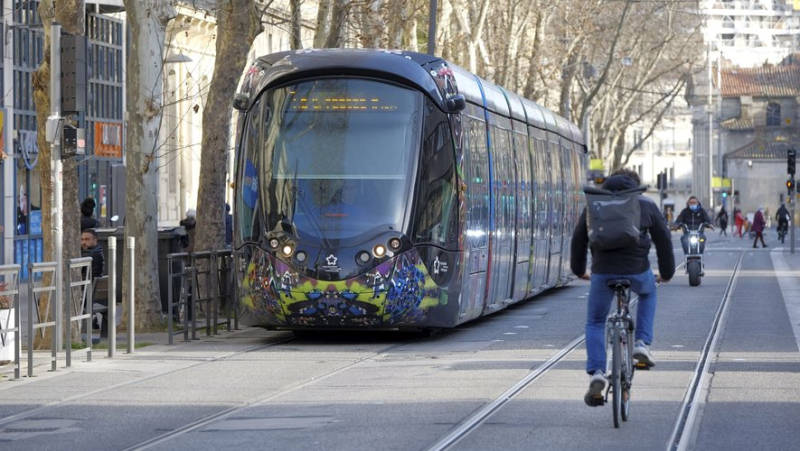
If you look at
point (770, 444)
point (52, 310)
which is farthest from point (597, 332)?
point (52, 310)

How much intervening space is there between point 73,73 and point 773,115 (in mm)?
120713

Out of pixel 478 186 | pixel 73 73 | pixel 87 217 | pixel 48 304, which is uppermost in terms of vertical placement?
pixel 73 73

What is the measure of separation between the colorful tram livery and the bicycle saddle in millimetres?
6011

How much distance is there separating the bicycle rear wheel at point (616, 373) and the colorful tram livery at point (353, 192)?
6261mm

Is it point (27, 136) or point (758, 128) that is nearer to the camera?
point (27, 136)

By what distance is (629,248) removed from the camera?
1124cm

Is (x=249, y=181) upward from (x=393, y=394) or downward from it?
upward

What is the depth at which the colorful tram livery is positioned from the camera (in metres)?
17.1

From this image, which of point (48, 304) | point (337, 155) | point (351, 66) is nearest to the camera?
point (48, 304)

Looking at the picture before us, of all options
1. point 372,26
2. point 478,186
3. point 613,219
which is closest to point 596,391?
point 613,219

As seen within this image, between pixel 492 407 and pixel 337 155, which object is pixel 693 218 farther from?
pixel 492 407

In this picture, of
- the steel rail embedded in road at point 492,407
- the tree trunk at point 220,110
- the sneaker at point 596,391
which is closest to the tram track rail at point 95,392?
the steel rail embedded in road at point 492,407

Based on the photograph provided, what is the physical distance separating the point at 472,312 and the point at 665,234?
8045 mm

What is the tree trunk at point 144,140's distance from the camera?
20266mm
